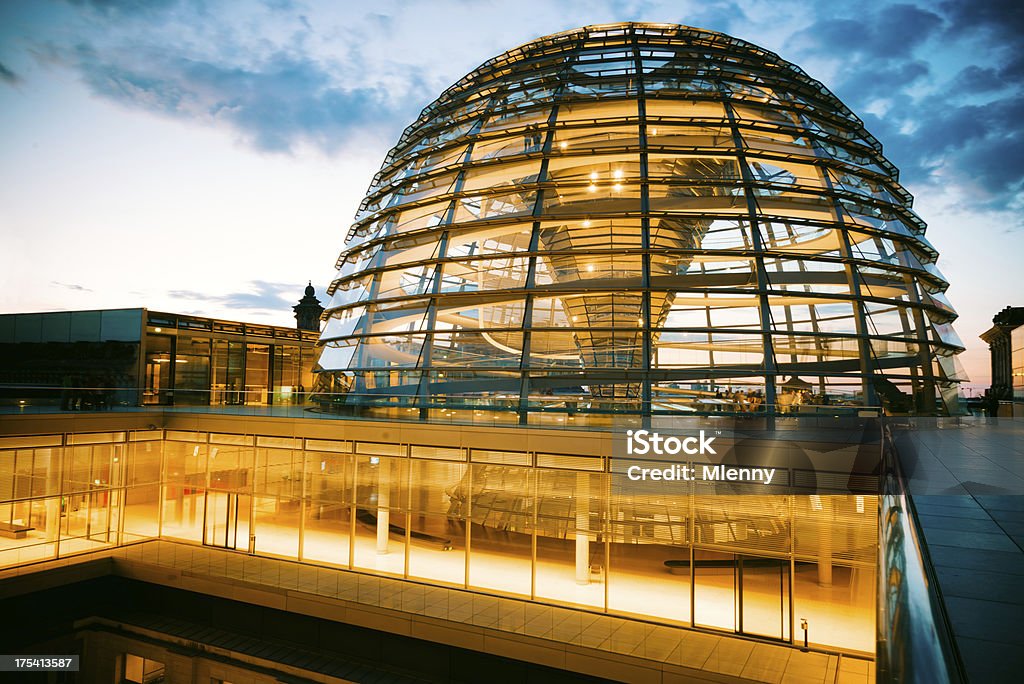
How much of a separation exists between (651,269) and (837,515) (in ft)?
24.9

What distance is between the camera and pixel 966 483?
7629 millimetres

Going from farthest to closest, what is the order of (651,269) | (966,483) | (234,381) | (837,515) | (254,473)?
1. (234,381)
2. (254,473)
3. (651,269)
4. (837,515)
5. (966,483)

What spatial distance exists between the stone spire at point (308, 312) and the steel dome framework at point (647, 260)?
94.2 m

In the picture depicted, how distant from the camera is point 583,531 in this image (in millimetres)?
17422

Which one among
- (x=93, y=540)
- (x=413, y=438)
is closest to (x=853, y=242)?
(x=413, y=438)

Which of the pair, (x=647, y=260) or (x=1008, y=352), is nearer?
(x=647, y=260)

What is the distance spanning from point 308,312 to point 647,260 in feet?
342

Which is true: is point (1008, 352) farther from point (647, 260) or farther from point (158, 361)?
point (158, 361)

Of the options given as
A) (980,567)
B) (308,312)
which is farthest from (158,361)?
(308,312)

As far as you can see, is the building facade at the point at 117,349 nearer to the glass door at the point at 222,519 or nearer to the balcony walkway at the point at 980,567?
the glass door at the point at 222,519

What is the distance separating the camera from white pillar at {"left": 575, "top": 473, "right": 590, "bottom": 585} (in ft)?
56.4

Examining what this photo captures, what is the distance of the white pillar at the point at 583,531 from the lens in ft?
56.4

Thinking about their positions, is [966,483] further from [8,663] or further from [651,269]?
[8,663]

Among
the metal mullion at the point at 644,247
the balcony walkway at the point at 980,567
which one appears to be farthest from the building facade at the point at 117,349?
the balcony walkway at the point at 980,567
